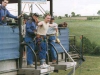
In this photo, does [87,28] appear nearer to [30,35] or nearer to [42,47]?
[42,47]

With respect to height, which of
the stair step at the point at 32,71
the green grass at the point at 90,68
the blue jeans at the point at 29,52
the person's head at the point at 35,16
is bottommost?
the green grass at the point at 90,68

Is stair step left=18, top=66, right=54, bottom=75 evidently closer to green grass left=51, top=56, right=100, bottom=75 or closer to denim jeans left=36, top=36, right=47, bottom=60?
denim jeans left=36, top=36, right=47, bottom=60

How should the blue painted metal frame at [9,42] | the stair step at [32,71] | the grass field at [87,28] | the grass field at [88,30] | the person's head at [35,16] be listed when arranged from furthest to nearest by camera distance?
1. the grass field at [87,28]
2. the grass field at [88,30]
3. the person's head at [35,16]
4. the stair step at [32,71]
5. the blue painted metal frame at [9,42]

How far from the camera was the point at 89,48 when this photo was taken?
96.4 feet

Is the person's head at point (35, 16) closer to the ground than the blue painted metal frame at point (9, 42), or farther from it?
farther from it

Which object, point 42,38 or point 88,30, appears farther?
point 88,30

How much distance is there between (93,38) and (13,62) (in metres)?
19.3

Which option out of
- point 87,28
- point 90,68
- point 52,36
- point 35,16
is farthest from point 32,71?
point 87,28

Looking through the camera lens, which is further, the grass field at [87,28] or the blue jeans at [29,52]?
the grass field at [87,28]

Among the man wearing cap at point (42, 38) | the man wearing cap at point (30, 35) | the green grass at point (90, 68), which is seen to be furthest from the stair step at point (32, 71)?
the green grass at point (90, 68)

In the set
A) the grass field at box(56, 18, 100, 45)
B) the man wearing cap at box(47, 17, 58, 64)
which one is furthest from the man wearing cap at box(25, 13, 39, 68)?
the grass field at box(56, 18, 100, 45)

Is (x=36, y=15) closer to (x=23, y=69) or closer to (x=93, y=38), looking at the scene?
(x=23, y=69)

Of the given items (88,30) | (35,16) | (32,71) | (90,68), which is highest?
(35,16)

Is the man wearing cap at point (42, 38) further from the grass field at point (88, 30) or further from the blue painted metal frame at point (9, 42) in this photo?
the grass field at point (88, 30)
